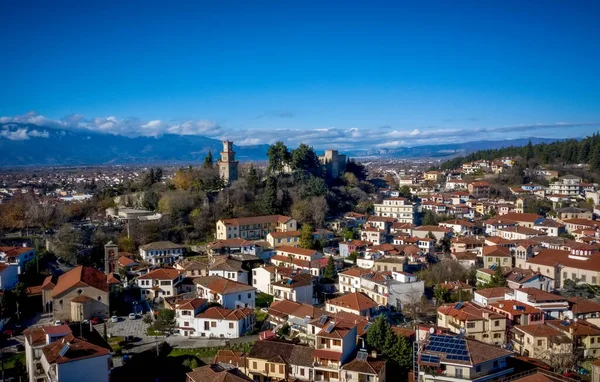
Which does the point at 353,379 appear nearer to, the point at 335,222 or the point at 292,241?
the point at 292,241


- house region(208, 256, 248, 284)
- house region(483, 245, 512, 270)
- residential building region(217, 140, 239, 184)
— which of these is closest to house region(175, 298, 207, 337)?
house region(208, 256, 248, 284)

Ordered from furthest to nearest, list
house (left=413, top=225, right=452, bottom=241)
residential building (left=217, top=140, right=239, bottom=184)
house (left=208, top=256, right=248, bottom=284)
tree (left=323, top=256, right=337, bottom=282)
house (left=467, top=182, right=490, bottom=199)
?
1. house (left=467, top=182, right=490, bottom=199)
2. residential building (left=217, top=140, right=239, bottom=184)
3. house (left=413, top=225, right=452, bottom=241)
4. tree (left=323, top=256, right=337, bottom=282)
5. house (left=208, top=256, right=248, bottom=284)

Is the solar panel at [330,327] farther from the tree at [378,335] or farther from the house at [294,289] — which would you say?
the house at [294,289]

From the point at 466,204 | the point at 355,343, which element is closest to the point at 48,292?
the point at 355,343

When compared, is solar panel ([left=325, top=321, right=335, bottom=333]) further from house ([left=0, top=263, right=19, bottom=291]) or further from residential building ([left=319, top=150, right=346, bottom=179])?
residential building ([left=319, top=150, right=346, bottom=179])

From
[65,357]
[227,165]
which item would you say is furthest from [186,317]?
[227,165]

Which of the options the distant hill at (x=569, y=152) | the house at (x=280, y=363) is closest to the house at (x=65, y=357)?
the house at (x=280, y=363)
